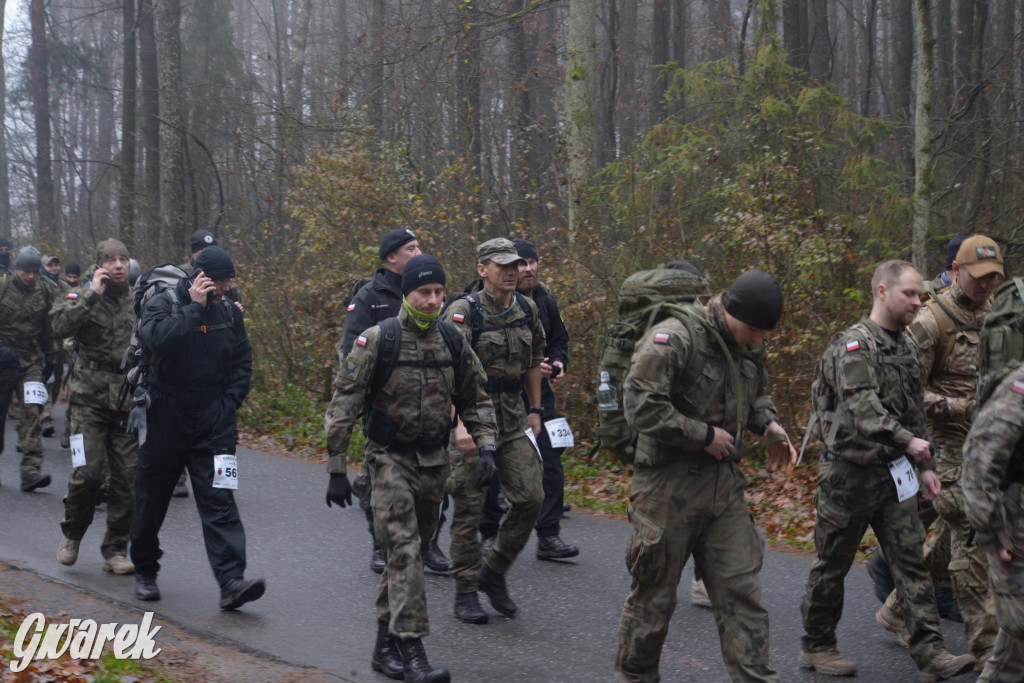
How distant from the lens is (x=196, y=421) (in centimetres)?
634

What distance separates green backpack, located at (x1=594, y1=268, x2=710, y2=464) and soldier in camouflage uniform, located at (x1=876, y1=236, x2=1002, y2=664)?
149 centimetres

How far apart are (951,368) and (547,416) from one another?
9.87 ft

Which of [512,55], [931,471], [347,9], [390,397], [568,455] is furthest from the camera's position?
[347,9]

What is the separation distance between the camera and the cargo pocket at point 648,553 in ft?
14.4

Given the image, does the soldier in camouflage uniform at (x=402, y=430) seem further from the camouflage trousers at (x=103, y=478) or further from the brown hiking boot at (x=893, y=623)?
the camouflage trousers at (x=103, y=478)

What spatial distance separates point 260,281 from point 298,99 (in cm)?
1487

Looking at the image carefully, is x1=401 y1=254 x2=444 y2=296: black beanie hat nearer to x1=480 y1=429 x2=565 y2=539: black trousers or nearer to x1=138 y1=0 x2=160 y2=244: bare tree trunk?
x1=480 y1=429 x2=565 y2=539: black trousers

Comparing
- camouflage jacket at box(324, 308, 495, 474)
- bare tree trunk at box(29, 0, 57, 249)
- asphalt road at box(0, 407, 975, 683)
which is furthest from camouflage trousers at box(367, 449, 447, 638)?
bare tree trunk at box(29, 0, 57, 249)

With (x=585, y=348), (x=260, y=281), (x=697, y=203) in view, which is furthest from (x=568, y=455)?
(x=260, y=281)

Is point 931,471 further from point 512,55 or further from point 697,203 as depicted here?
point 512,55

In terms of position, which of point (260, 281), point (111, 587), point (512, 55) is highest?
point (512, 55)

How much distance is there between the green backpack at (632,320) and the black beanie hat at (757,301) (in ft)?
0.94

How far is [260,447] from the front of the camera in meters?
12.8

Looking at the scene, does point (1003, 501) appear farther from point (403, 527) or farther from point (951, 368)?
point (403, 527)
